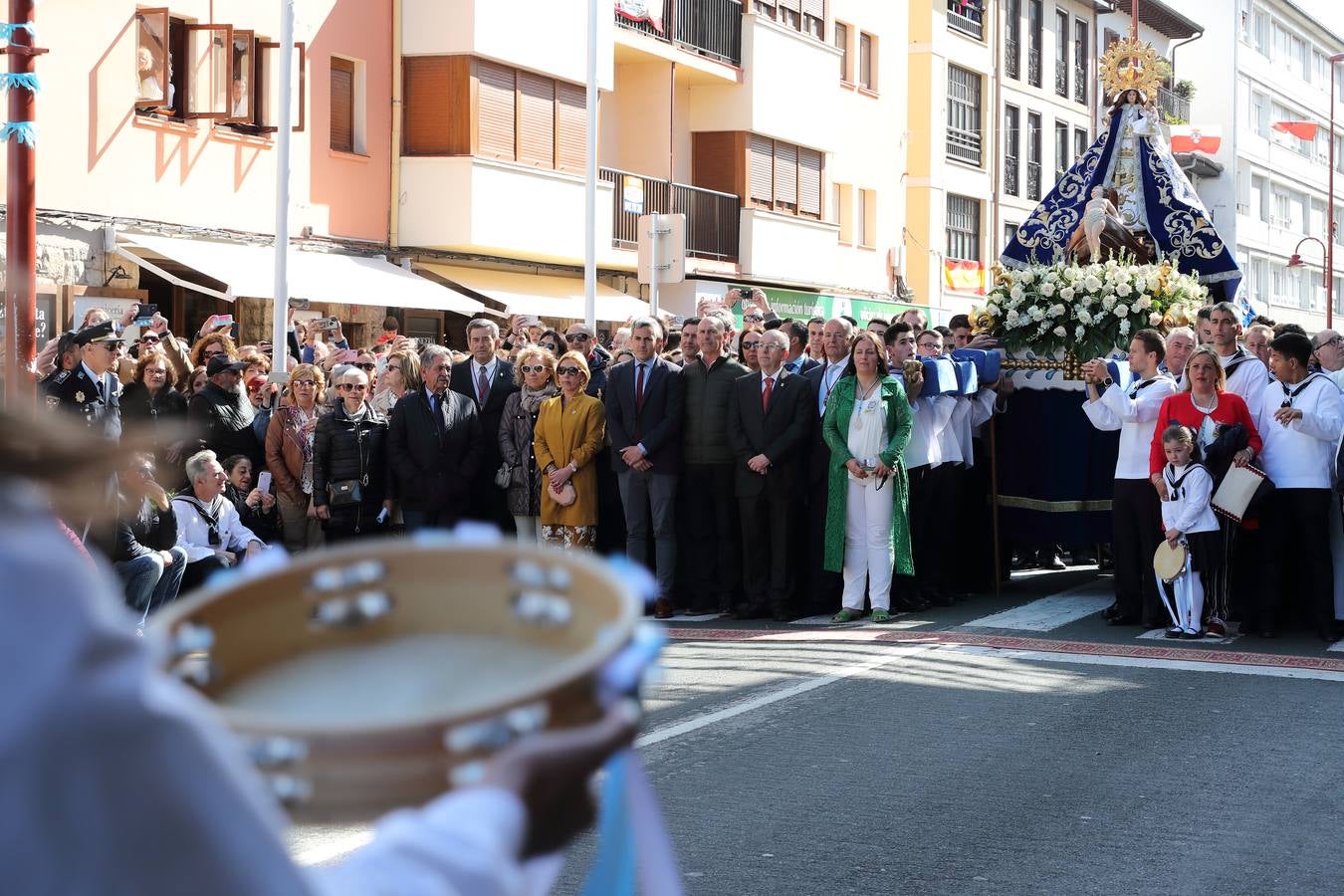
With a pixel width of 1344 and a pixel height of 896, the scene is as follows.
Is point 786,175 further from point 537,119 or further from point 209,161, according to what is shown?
point 209,161

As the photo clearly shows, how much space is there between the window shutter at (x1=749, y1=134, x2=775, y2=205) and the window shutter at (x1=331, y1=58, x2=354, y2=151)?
10.5 m

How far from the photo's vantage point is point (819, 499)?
12.9m

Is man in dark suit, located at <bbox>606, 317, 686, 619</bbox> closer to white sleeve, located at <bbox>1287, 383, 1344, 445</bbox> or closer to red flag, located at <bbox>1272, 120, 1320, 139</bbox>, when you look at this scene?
white sleeve, located at <bbox>1287, 383, 1344, 445</bbox>

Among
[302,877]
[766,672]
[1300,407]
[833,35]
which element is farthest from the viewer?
[833,35]

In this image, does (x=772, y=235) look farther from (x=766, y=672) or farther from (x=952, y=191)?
(x=766, y=672)

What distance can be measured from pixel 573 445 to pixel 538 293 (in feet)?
48.3

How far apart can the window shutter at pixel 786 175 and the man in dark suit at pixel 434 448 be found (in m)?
22.6

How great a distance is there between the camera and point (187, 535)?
10484 mm

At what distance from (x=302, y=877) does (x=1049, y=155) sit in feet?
166

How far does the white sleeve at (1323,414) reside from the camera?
11.3m

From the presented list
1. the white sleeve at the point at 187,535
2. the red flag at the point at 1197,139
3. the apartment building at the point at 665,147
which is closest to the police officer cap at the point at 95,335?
the white sleeve at the point at 187,535

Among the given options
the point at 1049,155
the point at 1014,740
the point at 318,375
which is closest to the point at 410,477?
the point at 318,375

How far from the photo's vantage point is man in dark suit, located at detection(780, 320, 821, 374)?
13.3 metres

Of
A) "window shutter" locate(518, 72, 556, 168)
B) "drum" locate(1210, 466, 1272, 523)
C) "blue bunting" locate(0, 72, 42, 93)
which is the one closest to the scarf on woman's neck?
"blue bunting" locate(0, 72, 42, 93)
